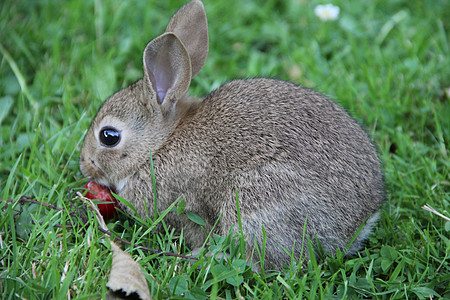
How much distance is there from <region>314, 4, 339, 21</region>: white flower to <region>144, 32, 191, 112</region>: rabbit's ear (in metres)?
2.96

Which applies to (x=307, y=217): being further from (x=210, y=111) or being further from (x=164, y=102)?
(x=164, y=102)

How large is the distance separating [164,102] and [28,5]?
10.3 ft

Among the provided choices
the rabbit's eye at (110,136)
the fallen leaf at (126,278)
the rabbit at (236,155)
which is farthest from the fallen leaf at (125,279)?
the rabbit's eye at (110,136)

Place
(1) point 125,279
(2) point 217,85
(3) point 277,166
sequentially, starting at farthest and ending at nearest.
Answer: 1. (2) point 217,85
2. (3) point 277,166
3. (1) point 125,279

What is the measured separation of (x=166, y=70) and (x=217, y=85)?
5.04ft

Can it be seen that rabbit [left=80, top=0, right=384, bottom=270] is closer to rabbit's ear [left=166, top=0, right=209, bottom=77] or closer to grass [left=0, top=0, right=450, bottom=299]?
rabbit's ear [left=166, top=0, right=209, bottom=77]

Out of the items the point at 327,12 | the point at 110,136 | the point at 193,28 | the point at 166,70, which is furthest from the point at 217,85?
the point at 327,12

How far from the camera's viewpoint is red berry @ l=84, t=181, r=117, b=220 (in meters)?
4.17

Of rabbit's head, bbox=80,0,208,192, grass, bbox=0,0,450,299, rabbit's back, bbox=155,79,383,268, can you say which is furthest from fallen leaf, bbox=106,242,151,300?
rabbit's head, bbox=80,0,208,192

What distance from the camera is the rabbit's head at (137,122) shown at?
4152mm

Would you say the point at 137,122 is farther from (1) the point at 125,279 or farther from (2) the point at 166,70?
(1) the point at 125,279

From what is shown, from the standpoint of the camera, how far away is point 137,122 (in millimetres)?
4246

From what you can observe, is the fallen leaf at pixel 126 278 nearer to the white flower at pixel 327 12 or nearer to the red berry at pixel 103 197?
the red berry at pixel 103 197

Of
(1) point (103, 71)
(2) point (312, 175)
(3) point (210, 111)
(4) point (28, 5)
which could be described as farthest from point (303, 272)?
(4) point (28, 5)
